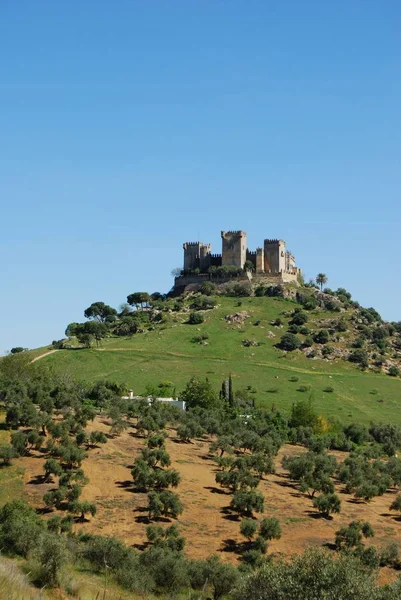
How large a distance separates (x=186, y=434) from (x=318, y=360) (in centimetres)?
5270

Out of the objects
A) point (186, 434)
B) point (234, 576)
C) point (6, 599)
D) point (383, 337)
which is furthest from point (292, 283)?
point (6, 599)

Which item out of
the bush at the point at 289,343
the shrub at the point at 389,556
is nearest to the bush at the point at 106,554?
the shrub at the point at 389,556

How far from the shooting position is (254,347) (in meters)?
127

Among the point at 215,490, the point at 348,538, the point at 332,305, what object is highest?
the point at 332,305

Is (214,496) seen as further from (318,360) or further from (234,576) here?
(318,360)

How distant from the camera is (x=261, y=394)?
108 metres

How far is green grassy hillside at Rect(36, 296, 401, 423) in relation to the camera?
356ft

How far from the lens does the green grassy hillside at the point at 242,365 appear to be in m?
108

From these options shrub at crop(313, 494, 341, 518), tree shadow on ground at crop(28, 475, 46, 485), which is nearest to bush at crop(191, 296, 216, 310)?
shrub at crop(313, 494, 341, 518)

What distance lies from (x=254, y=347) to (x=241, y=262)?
30.6 m

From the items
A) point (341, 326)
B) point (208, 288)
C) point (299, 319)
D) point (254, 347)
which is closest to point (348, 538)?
point (254, 347)

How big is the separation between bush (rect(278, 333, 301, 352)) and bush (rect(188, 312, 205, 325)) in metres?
14.9

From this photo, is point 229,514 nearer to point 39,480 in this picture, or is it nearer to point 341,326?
point 39,480

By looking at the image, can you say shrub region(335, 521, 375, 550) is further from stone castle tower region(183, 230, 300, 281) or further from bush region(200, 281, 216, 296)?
stone castle tower region(183, 230, 300, 281)
